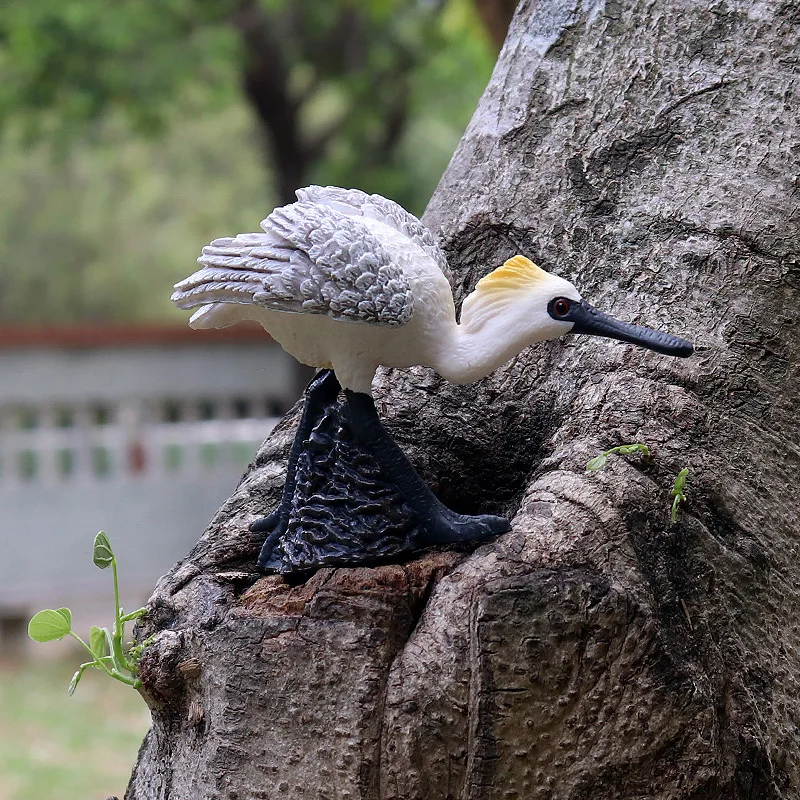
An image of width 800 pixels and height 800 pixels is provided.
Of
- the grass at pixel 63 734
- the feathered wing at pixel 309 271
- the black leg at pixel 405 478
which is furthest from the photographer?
the grass at pixel 63 734

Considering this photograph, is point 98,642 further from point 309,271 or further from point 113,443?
point 113,443

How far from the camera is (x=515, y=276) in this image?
3.52 feet

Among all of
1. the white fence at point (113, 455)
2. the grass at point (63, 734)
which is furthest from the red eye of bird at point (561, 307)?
the white fence at point (113, 455)

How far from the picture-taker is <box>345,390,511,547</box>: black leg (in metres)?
1.10

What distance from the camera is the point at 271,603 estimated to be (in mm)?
1083

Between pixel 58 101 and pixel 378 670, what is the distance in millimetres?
4582

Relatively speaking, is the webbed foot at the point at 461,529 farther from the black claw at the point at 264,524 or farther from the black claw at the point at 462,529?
the black claw at the point at 264,524

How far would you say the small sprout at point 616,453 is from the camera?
111cm

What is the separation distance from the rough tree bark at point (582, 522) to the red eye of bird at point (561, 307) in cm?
18

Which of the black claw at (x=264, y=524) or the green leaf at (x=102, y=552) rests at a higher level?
the black claw at (x=264, y=524)

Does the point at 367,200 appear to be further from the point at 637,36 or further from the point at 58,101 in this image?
the point at 58,101

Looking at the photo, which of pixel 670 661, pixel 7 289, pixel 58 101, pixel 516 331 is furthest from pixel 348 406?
pixel 7 289

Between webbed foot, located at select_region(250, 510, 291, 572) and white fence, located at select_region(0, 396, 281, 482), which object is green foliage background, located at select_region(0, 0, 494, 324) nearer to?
white fence, located at select_region(0, 396, 281, 482)

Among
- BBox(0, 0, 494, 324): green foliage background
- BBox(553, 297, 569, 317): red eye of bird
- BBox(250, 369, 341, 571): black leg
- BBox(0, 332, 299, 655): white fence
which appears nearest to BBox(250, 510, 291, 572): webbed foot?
BBox(250, 369, 341, 571): black leg
